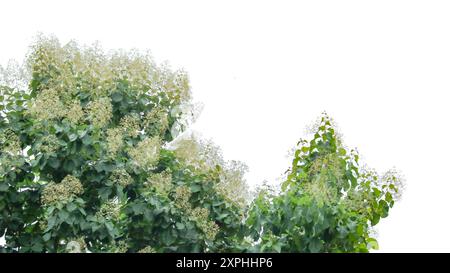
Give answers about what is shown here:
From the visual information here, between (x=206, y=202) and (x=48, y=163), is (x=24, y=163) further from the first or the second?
(x=206, y=202)

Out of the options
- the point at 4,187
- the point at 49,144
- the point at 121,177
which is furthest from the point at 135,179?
the point at 4,187

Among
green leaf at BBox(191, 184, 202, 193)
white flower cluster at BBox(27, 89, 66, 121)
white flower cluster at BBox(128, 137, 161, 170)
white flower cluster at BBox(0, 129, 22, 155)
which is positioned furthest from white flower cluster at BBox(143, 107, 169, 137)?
white flower cluster at BBox(0, 129, 22, 155)

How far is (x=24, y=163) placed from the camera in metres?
6.56

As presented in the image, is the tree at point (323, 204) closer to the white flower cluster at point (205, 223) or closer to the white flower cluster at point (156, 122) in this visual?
the white flower cluster at point (205, 223)

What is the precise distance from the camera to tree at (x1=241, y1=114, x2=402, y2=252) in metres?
6.29

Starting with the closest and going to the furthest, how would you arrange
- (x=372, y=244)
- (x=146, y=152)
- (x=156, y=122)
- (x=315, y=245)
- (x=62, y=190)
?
(x=62, y=190)
(x=315, y=245)
(x=146, y=152)
(x=372, y=244)
(x=156, y=122)

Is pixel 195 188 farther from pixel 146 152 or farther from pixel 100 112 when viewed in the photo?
pixel 100 112

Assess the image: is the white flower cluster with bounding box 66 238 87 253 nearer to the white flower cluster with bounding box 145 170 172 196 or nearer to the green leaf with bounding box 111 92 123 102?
the white flower cluster with bounding box 145 170 172 196

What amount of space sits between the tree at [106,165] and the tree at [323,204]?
14.4 inches

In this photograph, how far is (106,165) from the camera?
6477mm

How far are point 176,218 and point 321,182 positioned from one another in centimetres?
117

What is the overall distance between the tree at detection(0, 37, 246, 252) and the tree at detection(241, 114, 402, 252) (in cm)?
36

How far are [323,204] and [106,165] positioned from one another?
171 cm
